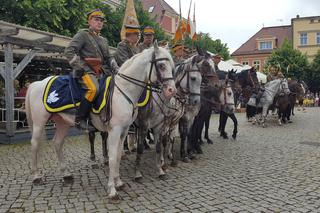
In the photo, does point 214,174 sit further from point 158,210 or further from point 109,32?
point 109,32

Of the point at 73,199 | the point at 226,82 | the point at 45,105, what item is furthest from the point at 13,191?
the point at 226,82

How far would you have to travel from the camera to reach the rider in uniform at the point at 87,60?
520 centimetres

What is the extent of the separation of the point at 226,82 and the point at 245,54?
51.1 metres

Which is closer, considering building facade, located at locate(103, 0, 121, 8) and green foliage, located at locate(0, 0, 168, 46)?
green foliage, located at locate(0, 0, 168, 46)

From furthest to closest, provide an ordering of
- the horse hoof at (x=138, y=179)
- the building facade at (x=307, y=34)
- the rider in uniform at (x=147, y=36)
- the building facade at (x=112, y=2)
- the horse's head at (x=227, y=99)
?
the building facade at (x=307, y=34) → the building facade at (x=112, y=2) → the horse's head at (x=227, y=99) → the rider in uniform at (x=147, y=36) → the horse hoof at (x=138, y=179)

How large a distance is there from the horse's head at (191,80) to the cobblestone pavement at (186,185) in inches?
61.7

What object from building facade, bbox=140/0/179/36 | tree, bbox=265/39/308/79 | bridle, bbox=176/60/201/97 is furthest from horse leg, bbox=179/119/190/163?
building facade, bbox=140/0/179/36

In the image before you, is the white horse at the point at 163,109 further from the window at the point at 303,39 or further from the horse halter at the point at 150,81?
the window at the point at 303,39

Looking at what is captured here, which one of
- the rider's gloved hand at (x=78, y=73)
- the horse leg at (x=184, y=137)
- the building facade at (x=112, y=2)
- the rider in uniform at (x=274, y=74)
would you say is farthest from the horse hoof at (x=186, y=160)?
the building facade at (x=112, y=2)

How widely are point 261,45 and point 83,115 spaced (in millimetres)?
57881

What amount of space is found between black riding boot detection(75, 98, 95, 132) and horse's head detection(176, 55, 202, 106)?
2225 mm

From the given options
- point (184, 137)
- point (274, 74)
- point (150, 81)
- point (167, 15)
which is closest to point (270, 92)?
point (274, 74)

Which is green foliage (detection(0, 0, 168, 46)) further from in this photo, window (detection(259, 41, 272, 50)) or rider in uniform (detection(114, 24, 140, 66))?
window (detection(259, 41, 272, 50))

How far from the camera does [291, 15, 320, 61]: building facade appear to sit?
54.2 m
